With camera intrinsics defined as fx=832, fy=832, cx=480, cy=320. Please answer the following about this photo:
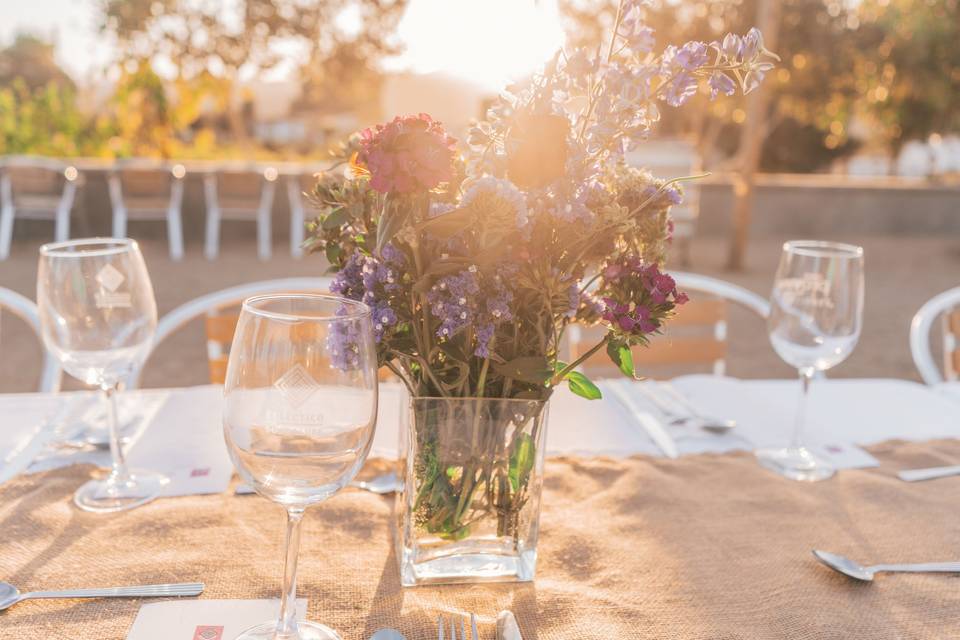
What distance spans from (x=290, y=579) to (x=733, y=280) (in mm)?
7908

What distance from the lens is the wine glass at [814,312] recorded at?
1.31 m

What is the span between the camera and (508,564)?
987 mm

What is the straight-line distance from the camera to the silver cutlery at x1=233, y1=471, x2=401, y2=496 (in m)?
1.20

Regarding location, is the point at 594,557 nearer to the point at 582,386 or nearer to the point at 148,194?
the point at 582,386

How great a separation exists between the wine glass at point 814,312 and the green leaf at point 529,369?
0.62 meters

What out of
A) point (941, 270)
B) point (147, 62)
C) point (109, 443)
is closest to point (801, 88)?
point (941, 270)

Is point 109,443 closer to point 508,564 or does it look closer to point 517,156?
point 508,564

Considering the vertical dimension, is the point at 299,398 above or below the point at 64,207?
above

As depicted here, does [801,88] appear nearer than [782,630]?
No

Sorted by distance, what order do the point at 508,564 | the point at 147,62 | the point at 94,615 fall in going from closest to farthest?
the point at 94,615, the point at 508,564, the point at 147,62

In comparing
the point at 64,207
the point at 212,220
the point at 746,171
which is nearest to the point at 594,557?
the point at 746,171

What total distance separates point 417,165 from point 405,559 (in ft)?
1.52

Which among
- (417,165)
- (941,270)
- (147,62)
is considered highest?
(147,62)

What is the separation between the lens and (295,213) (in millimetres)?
9477
